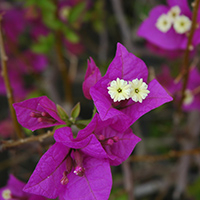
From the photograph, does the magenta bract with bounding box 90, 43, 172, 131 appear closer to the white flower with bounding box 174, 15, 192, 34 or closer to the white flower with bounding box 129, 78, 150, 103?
the white flower with bounding box 129, 78, 150, 103

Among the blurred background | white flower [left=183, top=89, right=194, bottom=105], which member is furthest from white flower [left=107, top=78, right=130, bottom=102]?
white flower [left=183, top=89, right=194, bottom=105]

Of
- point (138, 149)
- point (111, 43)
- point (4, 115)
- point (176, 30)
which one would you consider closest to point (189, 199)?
point (138, 149)

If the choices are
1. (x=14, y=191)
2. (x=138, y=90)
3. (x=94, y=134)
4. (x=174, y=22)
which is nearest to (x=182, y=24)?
(x=174, y=22)

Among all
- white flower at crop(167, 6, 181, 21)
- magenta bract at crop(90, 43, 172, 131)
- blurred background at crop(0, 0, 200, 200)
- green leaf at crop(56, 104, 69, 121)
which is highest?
white flower at crop(167, 6, 181, 21)

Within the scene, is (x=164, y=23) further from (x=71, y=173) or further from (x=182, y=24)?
(x=71, y=173)

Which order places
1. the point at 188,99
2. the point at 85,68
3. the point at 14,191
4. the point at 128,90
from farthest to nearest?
1. the point at 85,68
2. the point at 188,99
3. the point at 14,191
4. the point at 128,90

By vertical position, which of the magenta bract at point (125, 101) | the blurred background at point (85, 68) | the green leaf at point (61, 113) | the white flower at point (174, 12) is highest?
the white flower at point (174, 12)

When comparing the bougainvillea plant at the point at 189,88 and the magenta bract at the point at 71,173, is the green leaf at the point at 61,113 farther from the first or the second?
the bougainvillea plant at the point at 189,88

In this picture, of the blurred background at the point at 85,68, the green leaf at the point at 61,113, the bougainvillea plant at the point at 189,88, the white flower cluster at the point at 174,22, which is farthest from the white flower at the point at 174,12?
the green leaf at the point at 61,113
